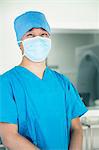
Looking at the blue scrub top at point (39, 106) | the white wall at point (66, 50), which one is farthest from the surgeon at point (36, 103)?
the white wall at point (66, 50)

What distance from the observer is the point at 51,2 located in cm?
299

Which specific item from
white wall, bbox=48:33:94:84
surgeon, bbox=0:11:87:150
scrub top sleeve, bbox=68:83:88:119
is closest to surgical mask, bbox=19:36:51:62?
surgeon, bbox=0:11:87:150

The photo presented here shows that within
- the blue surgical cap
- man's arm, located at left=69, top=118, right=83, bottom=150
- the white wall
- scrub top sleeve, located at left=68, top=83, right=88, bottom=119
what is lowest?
man's arm, located at left=69, top=118, right=83, bottom=150

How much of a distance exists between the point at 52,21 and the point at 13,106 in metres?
1.73

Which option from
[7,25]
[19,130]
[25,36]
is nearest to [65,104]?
[19,130]

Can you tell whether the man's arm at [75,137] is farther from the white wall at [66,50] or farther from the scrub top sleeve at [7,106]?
the white wall at [66,50]

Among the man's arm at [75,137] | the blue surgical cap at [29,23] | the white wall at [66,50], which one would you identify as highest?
the blue surgical cap at [29,23]

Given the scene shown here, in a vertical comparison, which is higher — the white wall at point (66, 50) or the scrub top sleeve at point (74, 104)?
the white wall at point (66, 50)

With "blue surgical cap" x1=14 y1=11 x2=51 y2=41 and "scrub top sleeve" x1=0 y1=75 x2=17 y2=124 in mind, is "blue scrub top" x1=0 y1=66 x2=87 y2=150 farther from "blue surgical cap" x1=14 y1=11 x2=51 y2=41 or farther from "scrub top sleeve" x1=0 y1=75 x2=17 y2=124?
"blue surgical cap" x1=14 y1=11 x2=51 y2=41

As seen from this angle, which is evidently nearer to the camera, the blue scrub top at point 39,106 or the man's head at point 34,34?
the blue scrub top at point 39,106

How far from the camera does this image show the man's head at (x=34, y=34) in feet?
5.10

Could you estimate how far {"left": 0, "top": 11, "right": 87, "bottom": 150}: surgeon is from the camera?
1.41m

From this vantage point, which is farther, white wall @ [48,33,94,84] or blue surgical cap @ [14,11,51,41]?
white wall @ [48,33,94,84]

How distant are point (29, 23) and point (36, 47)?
5.6 inches
